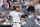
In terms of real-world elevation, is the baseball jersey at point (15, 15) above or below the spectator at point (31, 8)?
below

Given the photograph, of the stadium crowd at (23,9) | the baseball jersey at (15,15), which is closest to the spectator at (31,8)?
the stadium crowd at (23,9)

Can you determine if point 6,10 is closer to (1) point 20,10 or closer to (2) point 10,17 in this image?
(2) point 10,17

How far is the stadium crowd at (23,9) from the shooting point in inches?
64.0

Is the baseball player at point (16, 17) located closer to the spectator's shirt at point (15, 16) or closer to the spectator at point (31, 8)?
the spectator's shirt at point (15, 16)

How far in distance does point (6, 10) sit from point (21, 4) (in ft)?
1.00

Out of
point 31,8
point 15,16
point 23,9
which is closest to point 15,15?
point 15,16

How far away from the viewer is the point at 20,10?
1622mm

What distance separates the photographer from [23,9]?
1.63 meters

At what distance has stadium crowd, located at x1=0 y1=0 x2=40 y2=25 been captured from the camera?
1625 mm

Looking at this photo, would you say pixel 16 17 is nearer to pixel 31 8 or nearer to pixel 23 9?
pixel 23 9

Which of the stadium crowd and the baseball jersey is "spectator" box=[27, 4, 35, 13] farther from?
the baseball jersey

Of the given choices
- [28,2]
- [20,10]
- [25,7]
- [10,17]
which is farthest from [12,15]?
[28,2]

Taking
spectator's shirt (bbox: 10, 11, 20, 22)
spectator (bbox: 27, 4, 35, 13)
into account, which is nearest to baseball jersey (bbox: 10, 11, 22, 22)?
spectator's shirt (bbox: 10, 11, 20, 22)

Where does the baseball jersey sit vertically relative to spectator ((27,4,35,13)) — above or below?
below
